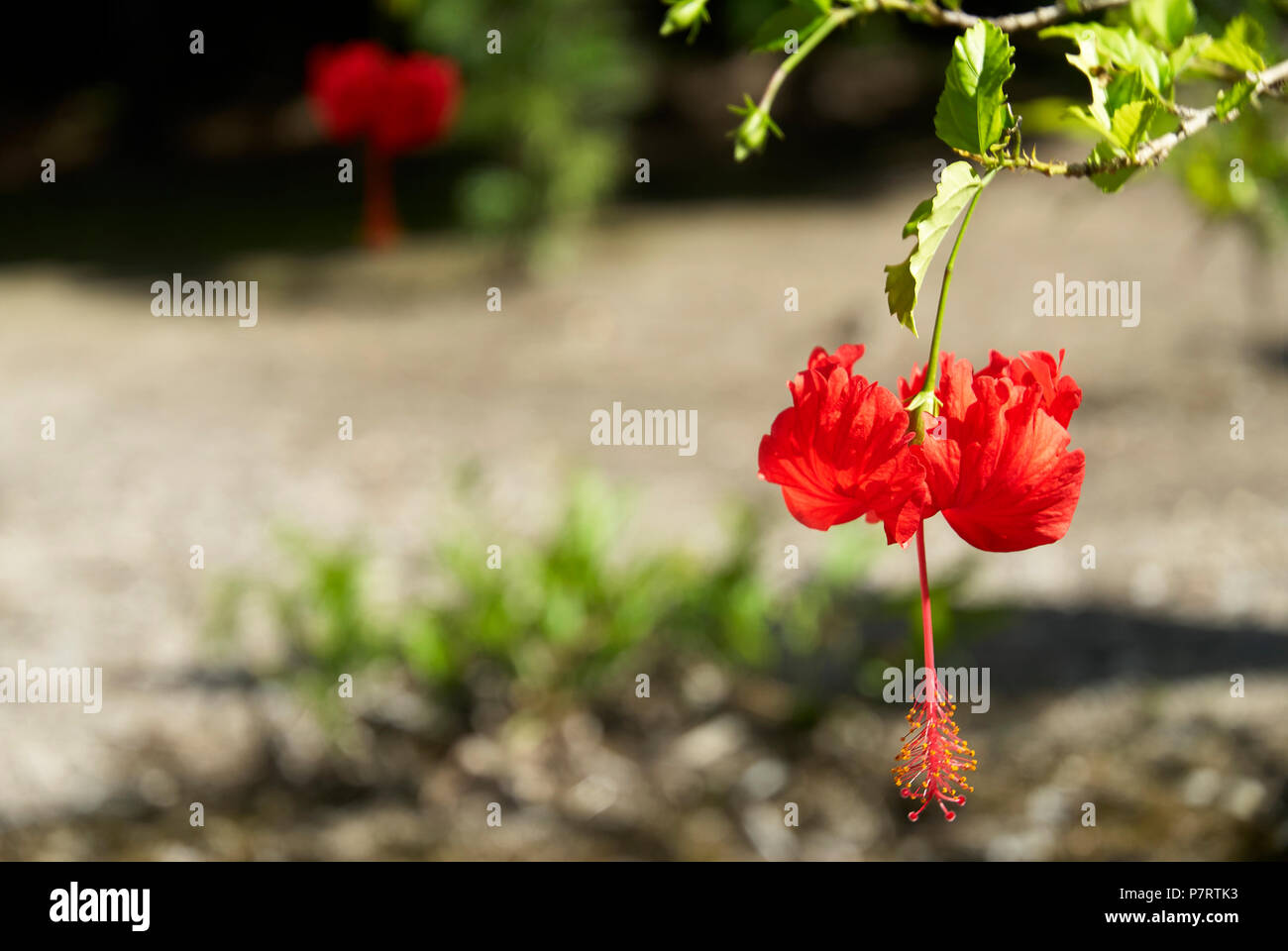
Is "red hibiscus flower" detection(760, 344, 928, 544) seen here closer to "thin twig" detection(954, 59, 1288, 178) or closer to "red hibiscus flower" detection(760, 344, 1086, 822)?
"red hibiscus flower" detection(760, 344, 1086, 822)

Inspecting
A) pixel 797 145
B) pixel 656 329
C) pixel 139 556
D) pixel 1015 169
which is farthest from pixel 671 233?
pixel 1015 169

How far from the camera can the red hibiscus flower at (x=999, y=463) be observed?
749mm

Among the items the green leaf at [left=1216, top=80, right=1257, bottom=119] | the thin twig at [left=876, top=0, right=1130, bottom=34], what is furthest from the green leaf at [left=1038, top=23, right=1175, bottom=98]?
the thin twig at [left=876, top=0, right=1130, bottom=34]

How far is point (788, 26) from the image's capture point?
1.12m

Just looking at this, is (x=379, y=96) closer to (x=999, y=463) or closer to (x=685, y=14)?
(x=685, y=14)

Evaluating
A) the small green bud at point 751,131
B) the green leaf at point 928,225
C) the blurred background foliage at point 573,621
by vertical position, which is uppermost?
the small green bud at point 751,131

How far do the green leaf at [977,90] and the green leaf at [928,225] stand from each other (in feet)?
0.11

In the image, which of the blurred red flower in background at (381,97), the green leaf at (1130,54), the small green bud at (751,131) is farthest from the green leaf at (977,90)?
the blurred red flower in background at (381,97)

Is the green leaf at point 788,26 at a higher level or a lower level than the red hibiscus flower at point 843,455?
higher

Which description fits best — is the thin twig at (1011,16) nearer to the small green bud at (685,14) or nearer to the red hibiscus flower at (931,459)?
the small green bud at (685,14)

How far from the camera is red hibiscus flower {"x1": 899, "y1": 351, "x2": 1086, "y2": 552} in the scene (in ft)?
2.46

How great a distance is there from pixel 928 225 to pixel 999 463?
0.46 feet

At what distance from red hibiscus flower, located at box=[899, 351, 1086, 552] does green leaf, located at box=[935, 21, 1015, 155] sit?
0.43 feet

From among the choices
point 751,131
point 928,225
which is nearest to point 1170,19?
point 751,131
